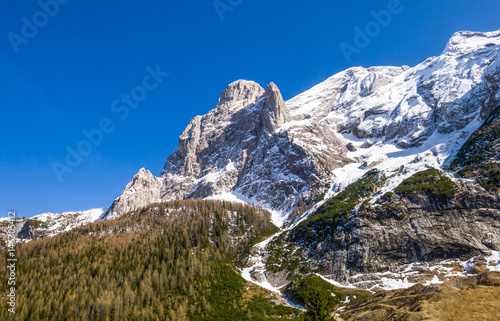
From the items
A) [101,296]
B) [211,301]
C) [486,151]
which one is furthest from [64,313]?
[486,151]

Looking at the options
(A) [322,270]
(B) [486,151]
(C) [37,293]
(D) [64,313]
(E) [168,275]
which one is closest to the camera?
(D) [64,313]

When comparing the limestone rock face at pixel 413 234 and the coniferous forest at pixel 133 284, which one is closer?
the coniferous forest at pixel 133 284

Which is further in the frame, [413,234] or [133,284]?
[413,234]

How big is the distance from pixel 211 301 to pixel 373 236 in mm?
100172

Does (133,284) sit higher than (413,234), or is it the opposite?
(133,284)

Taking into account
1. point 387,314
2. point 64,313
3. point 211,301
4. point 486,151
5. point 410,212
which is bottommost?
point 387,314

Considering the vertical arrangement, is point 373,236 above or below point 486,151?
below

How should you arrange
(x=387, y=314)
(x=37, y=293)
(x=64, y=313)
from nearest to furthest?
(x=387, y=314)
(x=64, y=313)
(x=37, y=293)

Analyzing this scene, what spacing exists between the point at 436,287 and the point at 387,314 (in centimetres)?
1822

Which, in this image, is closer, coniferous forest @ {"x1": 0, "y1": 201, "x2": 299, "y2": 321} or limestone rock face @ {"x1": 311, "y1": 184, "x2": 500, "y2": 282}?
coniferous forest @ {"x1": 0, "y1": 201, "x2": 299, "y2": 321}

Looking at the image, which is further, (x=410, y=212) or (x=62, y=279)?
(x=410, y=212)

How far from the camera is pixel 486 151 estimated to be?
650 feet

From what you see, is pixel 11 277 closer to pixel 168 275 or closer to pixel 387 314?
pixel 168 275

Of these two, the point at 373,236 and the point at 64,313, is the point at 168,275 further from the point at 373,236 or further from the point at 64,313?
the point at 373,236
